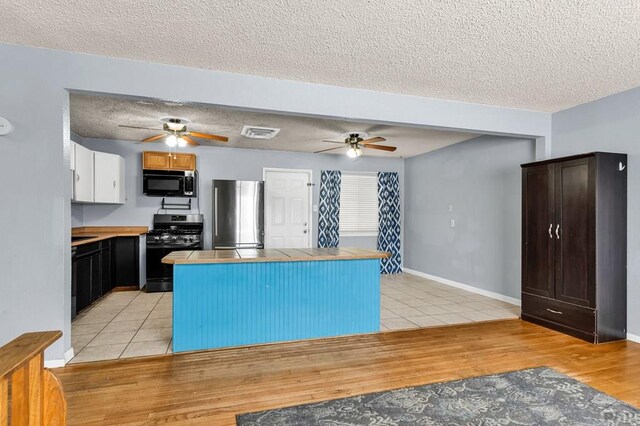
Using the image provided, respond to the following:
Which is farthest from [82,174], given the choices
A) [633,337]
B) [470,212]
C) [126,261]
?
[633,337]

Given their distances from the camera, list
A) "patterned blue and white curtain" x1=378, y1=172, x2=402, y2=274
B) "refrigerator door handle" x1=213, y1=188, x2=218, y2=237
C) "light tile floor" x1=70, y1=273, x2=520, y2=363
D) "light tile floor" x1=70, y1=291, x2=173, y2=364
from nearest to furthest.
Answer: "light tile floor" x1=70, y1=291, x2=173, y2=364, "light tile floor" x1=70, y1=273, x2=520, y2=363, "refrigerator door handle" x1=213, y1=188, x2=218, y2=237, "patterned blue and white curtain" x1=378, y1=172, x2=402, y2=274

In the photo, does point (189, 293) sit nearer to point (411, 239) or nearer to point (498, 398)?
point (498, 398)

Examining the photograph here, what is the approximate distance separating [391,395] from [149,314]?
311cm

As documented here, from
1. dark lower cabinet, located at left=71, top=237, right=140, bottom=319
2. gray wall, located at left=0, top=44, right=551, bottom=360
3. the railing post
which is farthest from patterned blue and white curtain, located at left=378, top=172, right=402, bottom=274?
the railing post

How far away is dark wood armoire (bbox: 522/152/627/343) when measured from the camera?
10.9 ft

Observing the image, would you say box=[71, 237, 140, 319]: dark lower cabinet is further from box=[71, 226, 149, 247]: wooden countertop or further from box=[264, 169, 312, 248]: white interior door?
box=[264, 169, 312, 248]: white interior door

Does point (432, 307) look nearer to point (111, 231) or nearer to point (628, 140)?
point (628, 140)

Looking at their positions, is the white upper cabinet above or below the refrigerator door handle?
above

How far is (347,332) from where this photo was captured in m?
3.57

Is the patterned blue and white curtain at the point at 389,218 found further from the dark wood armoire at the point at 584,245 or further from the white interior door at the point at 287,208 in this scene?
the dark wood armoire at the point at 584,245

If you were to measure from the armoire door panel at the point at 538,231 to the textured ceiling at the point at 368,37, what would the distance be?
1.01m

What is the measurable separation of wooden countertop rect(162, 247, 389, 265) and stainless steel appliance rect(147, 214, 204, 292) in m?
2.23

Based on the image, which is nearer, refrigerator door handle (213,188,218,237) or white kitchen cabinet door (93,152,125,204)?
white kitchen cabinet door (93,152,125,204)

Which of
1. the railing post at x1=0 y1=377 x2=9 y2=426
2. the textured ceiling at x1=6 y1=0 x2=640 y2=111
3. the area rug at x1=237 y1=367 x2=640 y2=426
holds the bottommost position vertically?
the area rug at x1=237 y1=367 x2=640 y2=426
